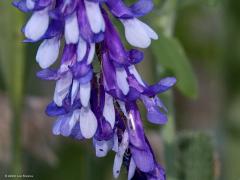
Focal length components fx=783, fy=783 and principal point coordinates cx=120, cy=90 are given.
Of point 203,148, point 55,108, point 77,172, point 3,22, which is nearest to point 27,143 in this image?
point 77,172

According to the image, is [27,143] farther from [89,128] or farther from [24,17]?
[89,128]

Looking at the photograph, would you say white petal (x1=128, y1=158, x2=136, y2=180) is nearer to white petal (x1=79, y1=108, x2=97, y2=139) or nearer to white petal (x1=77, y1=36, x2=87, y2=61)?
white petal (x1=79, y1=108, x2=97, y2=139)

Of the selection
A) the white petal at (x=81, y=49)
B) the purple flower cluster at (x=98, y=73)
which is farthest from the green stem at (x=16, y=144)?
the white petal at (x=81, y=49)

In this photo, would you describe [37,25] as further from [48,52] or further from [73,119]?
[73,119]

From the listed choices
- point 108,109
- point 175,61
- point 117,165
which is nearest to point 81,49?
point 108,109

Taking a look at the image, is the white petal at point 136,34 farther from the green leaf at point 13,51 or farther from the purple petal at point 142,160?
the green leaf at point 13,51

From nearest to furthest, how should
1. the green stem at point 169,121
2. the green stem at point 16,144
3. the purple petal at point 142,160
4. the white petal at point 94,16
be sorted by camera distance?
the white petal at point 94,16, the purple petal at point 142,160, the green stem at point 169,121, the green stem at point 16,144

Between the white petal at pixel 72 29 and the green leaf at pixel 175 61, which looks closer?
the white petal at pixel 72 29
